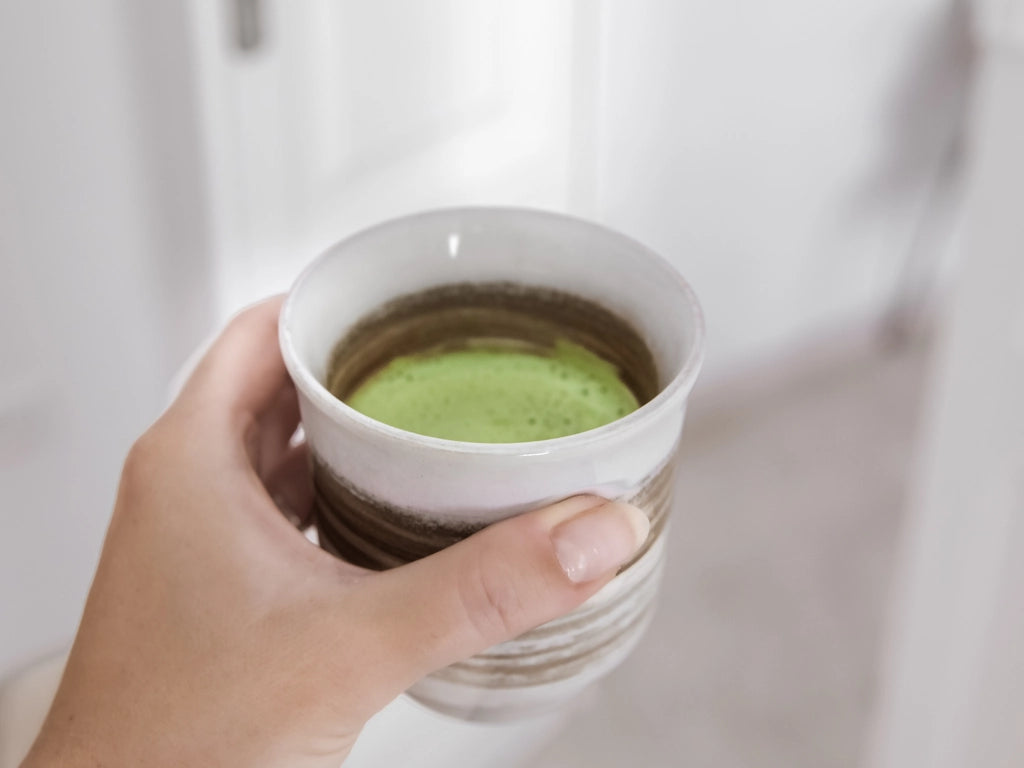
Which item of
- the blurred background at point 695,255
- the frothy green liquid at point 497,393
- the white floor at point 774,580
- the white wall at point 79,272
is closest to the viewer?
the frothy green liquid at point 497,393

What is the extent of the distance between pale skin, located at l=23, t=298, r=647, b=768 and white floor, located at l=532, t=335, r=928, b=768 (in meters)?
0.86

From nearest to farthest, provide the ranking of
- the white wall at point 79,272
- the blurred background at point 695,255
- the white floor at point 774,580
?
the blurred background at point 695,255, the white wall at point 79,272, the white floor at point 774,580

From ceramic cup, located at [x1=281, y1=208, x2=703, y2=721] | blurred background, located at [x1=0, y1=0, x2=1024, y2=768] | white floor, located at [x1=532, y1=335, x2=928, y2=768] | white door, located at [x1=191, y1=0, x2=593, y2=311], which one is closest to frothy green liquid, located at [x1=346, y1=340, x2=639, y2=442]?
ceramic cup, located at [x1=281, y1=208, x2=703, y2=721]

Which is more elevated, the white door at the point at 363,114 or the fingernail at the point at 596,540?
the fingernail at the point at 596,540

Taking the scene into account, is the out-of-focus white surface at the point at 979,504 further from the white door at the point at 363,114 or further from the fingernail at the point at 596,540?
the white door at the point at 363,114

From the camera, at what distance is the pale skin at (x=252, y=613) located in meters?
0.35

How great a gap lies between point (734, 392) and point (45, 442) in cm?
114

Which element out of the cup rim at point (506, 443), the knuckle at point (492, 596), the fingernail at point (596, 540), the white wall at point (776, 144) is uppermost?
the cup rim at point (506, 443)

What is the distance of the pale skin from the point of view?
1.15ft

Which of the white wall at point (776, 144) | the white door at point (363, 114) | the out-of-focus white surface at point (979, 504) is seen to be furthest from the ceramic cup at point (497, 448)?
the white wall at point (776, 144)

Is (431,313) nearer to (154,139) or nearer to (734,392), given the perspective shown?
(154,139)

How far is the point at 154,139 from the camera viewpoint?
0.93 m

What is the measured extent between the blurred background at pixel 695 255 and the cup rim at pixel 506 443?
0.21 m

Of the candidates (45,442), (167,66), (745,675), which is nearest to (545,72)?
(167,66)
